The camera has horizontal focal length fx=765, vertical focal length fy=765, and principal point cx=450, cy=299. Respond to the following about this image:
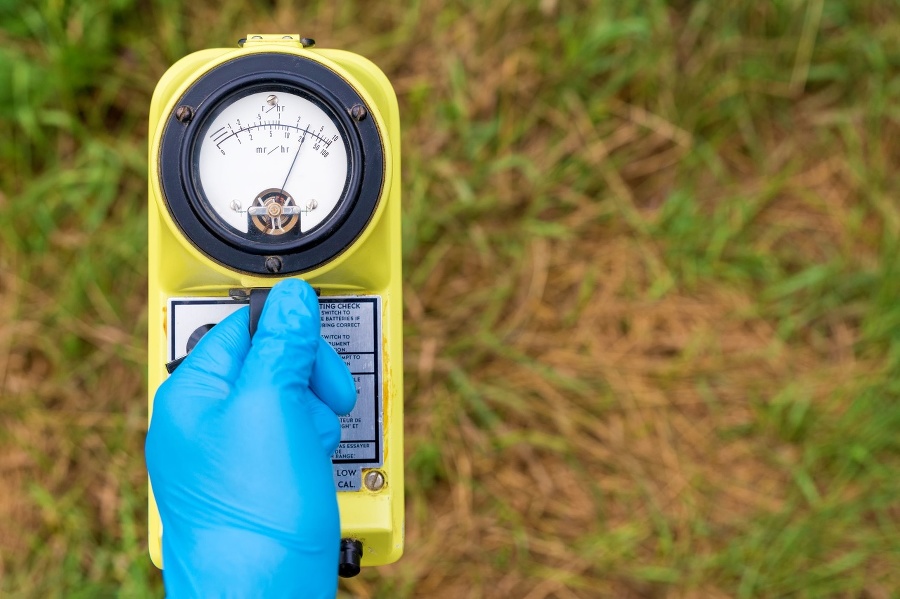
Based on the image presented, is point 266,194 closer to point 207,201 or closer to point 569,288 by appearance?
point 207,201

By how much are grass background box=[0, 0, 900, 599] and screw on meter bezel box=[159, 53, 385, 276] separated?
0.64 m

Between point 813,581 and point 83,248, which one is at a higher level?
point 83,248

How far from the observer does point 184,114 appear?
927 mm

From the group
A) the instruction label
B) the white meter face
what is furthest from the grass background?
the white meter face

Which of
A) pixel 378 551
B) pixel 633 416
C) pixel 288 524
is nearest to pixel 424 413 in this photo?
pixel 633 416

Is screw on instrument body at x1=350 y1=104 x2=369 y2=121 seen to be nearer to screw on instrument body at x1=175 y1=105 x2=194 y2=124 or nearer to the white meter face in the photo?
the white meter face

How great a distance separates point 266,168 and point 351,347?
9.9 inches

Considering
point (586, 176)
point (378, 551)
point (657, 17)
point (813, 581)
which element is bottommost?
point (813, 581)

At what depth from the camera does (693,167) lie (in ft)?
5.53

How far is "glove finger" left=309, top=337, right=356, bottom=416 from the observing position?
93 centimetres

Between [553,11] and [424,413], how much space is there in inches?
36.0

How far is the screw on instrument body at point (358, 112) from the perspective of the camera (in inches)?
37.1

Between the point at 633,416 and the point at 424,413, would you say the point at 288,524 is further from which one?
the point at 633,416

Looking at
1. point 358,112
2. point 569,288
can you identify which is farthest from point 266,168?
point 569,288
